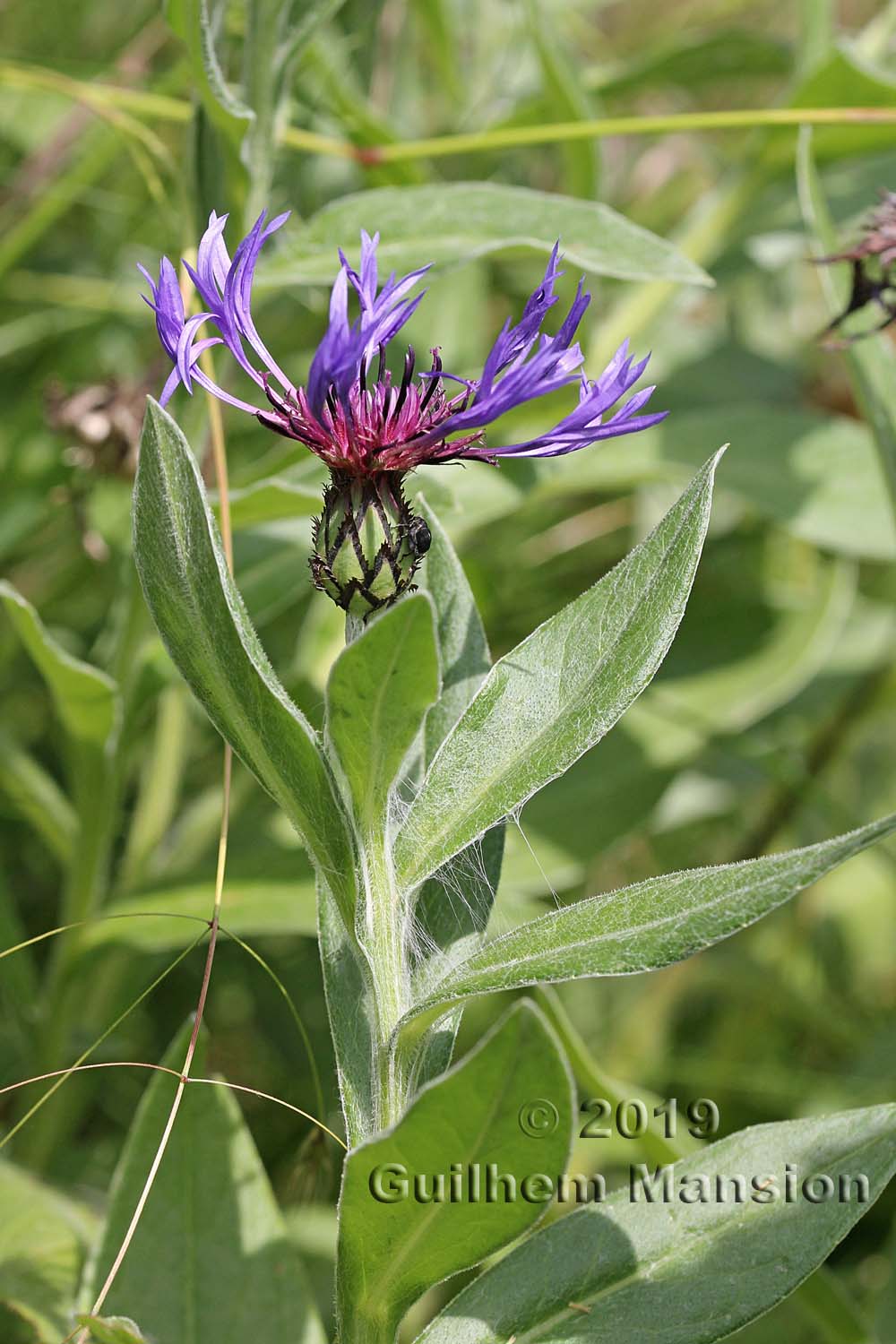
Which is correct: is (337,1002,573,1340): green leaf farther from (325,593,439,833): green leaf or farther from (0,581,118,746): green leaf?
(0,581,118,746): green leaf

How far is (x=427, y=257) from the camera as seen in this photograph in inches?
32.9

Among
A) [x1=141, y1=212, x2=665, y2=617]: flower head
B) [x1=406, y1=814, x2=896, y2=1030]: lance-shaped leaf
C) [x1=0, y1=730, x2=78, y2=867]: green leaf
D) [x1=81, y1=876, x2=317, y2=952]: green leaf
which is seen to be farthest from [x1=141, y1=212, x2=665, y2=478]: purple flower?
[x1=0, y1=730, x2=78, y2=867]: green leaf

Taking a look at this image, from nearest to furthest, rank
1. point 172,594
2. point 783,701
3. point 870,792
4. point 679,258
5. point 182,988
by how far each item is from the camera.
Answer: point 172,594, point 679,258, point 182,988, point 783,701, point 870,792

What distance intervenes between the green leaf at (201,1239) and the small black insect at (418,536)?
1.06 feet

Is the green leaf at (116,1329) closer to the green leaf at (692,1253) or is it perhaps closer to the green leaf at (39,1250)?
the green leaf at (692,1253)

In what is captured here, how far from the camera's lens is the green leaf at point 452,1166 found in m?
0.43

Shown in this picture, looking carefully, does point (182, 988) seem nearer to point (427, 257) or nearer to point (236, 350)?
point (427, 257)

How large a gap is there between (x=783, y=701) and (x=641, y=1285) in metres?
0.90

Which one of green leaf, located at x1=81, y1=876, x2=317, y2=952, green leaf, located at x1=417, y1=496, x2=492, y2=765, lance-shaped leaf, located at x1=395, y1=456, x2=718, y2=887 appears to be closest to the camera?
lance-shaped leaf, located at x1=395, y1=456, x2=718, y2=887

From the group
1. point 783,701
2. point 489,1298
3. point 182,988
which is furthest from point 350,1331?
point 783,701

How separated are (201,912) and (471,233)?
0.50 meters

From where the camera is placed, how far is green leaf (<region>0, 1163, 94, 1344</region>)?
72 centimetres

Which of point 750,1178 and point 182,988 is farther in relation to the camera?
point 182,988

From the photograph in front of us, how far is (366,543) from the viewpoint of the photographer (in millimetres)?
547
